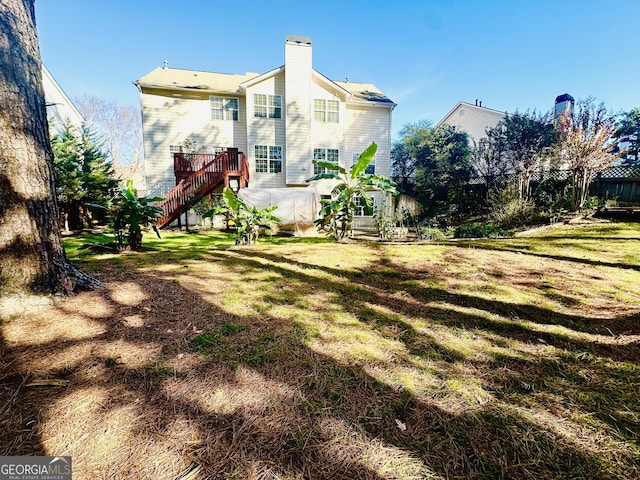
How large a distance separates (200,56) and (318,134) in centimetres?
1186

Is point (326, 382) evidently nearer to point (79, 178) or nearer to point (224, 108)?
point (79, 178)

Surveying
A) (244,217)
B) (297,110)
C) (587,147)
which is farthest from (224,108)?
(587,147)

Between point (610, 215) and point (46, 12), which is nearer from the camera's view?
point (46, 12)

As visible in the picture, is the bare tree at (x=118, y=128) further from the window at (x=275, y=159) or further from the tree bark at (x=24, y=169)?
the tree bark at (x=24, y=169)

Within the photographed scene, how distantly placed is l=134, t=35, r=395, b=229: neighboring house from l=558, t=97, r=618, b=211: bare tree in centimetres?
966

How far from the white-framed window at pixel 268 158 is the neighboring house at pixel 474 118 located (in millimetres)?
13983

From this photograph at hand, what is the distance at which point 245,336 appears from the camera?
2.19m

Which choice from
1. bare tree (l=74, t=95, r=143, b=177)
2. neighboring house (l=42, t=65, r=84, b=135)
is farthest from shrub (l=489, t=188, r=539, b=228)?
bare tree (l=74, t=95, r=143, b=177)

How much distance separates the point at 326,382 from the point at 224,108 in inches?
729

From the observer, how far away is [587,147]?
35.4ft

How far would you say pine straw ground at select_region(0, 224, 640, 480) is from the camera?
120cm

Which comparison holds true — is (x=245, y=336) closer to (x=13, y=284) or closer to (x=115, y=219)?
(x=13, y=284)

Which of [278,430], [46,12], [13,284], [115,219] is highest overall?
[46,12]

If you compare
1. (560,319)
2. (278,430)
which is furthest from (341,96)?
(278,430)
